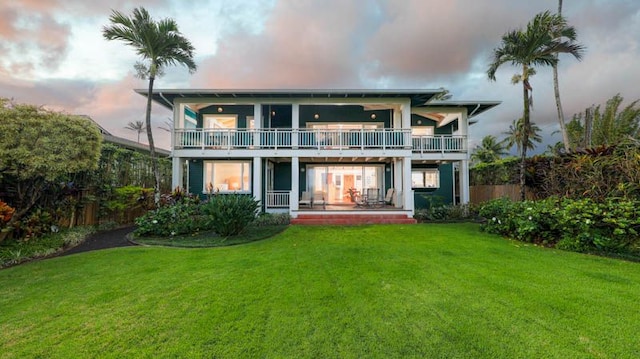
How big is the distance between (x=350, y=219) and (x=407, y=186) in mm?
2985

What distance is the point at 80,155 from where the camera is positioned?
23.1 feet

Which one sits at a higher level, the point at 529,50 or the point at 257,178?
the point at 529,50

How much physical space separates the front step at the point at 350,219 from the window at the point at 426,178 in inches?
178

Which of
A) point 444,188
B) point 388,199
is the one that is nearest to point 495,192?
point 444,188

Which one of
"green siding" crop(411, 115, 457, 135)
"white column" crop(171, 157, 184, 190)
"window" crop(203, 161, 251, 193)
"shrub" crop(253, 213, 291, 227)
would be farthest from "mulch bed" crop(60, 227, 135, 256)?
"green siding" crop(411, 115, 457, 135)

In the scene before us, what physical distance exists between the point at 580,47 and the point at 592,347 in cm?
1162

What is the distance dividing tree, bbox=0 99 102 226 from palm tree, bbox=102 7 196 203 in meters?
3.34

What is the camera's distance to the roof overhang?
442 inches

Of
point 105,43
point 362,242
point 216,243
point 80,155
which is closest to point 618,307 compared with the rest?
point 362,242

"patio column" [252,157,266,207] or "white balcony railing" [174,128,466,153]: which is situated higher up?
"white balcony railing" [174,128,466,153]

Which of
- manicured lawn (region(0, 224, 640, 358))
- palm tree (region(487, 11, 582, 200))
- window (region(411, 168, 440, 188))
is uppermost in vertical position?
palm tree (region(487, 11, 582, 200))

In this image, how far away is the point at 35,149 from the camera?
6.21 metres

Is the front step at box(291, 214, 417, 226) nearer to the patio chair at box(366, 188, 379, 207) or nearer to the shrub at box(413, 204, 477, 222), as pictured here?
the shrub at box(413, 204, 477, 222)

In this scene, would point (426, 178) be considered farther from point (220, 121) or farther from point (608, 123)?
point (220, 121)
